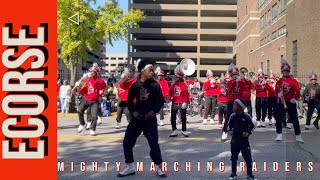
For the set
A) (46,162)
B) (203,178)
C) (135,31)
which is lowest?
(203,178)

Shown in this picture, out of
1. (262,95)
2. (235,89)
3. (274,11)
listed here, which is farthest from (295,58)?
(235,89)

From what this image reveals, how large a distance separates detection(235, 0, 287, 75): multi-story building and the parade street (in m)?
34.2

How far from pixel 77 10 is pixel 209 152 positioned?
20.4 metres

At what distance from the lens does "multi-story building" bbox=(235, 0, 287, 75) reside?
152 feet

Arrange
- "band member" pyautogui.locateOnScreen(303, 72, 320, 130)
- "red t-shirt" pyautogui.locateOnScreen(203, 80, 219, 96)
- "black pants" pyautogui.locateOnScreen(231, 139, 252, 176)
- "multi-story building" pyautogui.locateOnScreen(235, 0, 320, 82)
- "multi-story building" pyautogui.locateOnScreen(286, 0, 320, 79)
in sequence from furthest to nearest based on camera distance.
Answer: "multi-story building" pyautogui.locateOnScreen(235, 0, 320, 82), "multi-story building" pyautogui.locateOnScreen(286, 0, 320, 79), "red t-shirt" pyautogui.locateOnScreen(203, 80, 219, 96), "band member" pyautogui.locateOnScreen(303, 72, 320, 130), "black pants" pyautogui.locateOnScreen(231, 139, 252, 176)

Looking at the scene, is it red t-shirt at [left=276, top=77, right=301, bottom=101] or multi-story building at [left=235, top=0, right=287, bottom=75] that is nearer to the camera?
red t-shirt at [left=276, top=77, right=301, bottom=101]

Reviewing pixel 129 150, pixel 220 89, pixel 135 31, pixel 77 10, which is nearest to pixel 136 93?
pixel 129 150

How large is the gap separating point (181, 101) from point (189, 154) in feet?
10.4

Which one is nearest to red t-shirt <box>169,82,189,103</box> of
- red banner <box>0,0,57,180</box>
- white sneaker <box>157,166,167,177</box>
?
white sneaker <box>157,166,167,177</box>

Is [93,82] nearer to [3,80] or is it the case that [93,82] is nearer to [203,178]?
[203,178]

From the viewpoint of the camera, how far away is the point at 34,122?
3186 millimetres

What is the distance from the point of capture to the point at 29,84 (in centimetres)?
313

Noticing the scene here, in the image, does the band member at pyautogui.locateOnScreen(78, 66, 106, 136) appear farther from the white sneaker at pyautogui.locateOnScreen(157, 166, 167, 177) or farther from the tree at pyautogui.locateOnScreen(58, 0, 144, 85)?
the tree at pyautogui.locateOnScreen(58, 0, 144, 85)

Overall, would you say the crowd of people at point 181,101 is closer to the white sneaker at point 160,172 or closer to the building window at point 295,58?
the white sneaker at point 160,172
